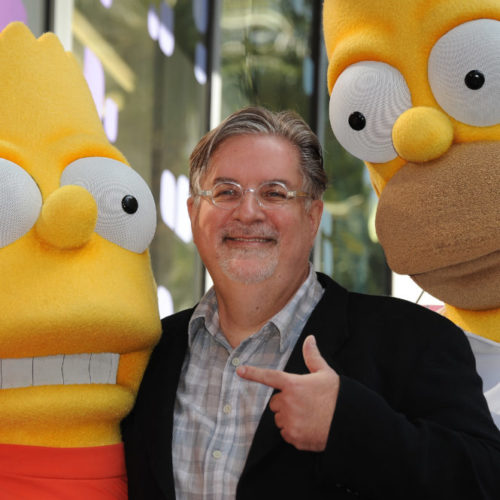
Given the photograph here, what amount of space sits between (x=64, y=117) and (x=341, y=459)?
77 cm

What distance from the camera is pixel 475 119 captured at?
1399 mm

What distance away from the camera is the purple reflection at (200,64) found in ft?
14.8

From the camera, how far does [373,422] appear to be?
43.1 inches

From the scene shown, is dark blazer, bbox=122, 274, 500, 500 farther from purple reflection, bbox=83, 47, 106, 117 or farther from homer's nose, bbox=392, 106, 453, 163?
purple reflection, bbox=83, 47, 106, 117

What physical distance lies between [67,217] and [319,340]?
1.63 feet

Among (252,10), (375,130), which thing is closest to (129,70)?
(252,10)

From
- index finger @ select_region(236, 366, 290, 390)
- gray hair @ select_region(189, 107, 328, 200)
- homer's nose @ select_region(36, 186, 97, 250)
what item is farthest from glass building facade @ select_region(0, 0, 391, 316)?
index finger @ select_region(236, 366, 290, 390)

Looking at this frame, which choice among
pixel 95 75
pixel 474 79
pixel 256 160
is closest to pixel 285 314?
pixel 256 160

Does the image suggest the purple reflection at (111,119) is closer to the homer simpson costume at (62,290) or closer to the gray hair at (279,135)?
the gray hair at (279,135)

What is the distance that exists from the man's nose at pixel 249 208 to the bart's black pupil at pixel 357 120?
246mm

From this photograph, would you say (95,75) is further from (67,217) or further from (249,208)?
(67,217)

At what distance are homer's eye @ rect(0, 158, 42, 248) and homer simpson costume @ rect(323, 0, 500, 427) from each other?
651 millimetres

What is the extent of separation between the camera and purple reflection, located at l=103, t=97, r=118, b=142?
359cm

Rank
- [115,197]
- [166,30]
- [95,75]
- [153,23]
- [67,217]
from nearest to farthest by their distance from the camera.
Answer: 1. [67,217]
2. [115,197]
3. [95,75]
4. [153,23]
5. [166,30]
